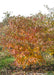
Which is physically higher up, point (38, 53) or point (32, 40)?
point (32, 40)

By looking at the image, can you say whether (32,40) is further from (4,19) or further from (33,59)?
(4,19)

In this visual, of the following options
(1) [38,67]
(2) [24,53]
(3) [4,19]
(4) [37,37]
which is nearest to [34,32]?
(4) [37,37]

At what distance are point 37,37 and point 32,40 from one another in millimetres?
327

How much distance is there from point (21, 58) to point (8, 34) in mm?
1551

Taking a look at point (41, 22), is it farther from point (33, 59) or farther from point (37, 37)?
point (33, 59)

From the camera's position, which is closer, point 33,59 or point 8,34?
point 33,59

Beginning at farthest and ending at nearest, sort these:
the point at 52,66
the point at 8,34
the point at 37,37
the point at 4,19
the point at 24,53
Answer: the point at 4,19
the point at 52,66
the point at 8,34
the point at 24,53
the point at 37,37

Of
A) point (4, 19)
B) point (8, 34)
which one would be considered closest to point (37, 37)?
point (8, 34)

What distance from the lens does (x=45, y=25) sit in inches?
261

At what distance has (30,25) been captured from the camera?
6863 mm

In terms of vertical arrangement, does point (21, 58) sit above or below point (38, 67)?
above

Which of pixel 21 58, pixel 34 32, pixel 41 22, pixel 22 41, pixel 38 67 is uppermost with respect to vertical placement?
pixel 41 22

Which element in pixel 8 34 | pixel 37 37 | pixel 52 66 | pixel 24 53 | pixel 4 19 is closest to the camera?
pixel 37 37

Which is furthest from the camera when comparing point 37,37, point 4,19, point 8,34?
point 4,19
